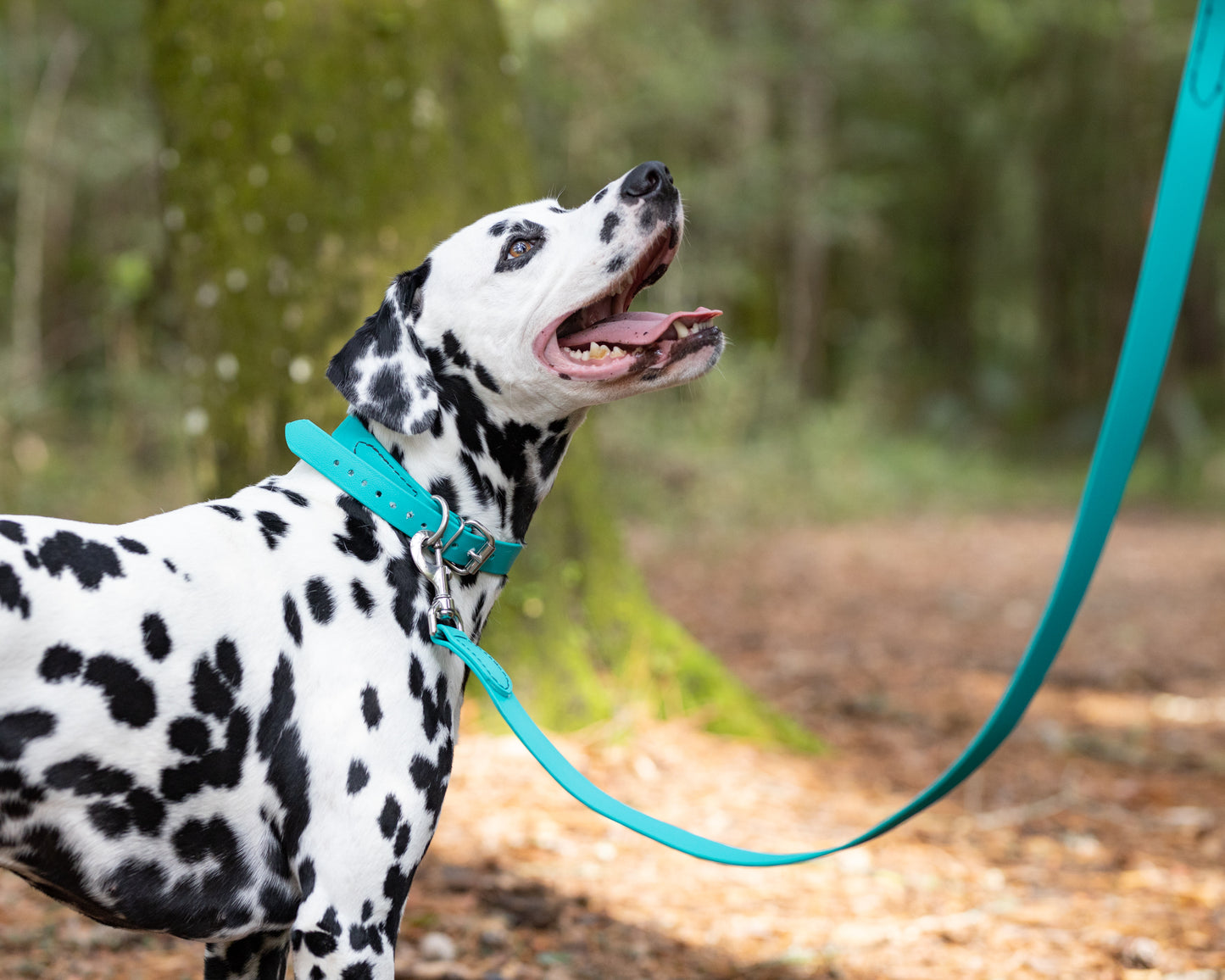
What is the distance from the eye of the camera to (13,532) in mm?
1864

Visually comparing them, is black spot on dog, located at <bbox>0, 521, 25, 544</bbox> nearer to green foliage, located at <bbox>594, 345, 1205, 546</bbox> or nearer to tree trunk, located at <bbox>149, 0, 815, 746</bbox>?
tree trunk, located at <bbox>149, 0, 815, 746</bbox>

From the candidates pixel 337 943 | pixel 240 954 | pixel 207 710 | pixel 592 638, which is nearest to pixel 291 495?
pixel 207 710

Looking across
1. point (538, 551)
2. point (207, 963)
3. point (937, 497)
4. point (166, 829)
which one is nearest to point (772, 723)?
point (538, 551)

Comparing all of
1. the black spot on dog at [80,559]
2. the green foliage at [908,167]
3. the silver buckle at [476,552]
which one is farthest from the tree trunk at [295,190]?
the green foliage at [908,167]

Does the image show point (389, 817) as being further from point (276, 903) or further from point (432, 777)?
point (276, 903)

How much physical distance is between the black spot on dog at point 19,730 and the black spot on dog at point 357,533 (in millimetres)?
629

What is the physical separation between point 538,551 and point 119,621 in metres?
3.03

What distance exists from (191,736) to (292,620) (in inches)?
11.1

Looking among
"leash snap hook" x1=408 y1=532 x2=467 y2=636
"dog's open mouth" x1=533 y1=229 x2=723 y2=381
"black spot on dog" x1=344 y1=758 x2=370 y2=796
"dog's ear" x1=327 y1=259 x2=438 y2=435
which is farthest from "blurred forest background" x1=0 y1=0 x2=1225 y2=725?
"black spot on dog" x1=344 y1=758 x2=370 y2=796

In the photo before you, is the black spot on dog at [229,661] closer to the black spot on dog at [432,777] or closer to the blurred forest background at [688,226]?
the black spot on dog at [432,777]

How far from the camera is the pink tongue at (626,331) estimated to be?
2463mm

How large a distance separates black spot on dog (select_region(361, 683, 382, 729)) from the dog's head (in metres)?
0.64

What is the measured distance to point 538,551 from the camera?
488 centimetres

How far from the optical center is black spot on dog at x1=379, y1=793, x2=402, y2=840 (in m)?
2.00
